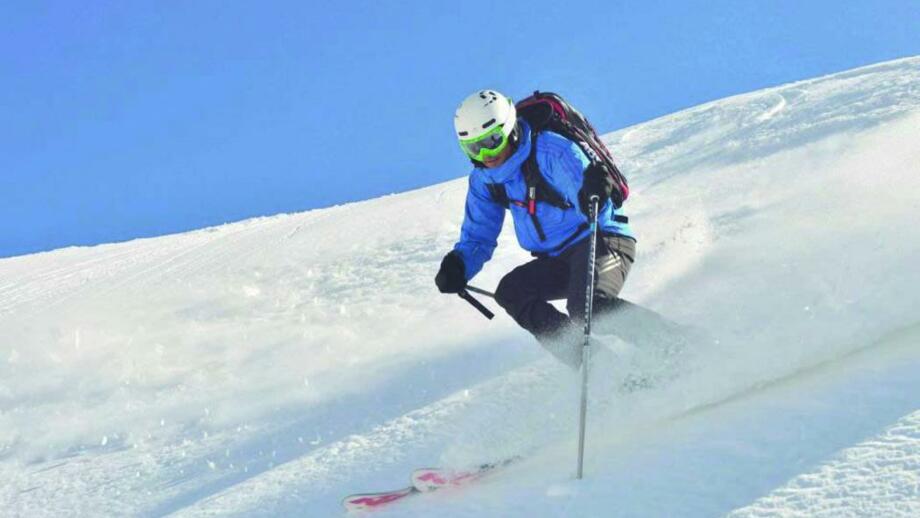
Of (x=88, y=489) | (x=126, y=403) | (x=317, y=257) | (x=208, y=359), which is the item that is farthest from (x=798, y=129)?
(x=88, y=489)

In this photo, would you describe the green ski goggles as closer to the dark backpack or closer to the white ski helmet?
the white ski helmet

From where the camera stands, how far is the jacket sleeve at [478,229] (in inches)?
251

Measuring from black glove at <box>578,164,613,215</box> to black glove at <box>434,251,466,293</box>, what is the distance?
38.4 inches

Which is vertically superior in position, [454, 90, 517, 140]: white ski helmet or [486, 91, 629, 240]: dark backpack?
[454, 90, 517, 140]: white ski helmet

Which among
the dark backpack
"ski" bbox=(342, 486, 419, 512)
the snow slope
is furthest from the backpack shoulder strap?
"ski" bbox=(342, 486, 419, 512)

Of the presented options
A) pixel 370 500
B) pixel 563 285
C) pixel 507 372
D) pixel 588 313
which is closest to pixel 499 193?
pixel 563 285

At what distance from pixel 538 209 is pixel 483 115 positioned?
639 mm

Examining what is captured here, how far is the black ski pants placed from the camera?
5.74 meters

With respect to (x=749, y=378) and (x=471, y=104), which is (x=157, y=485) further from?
(x=749, y=378)

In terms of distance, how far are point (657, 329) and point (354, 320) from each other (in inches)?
164

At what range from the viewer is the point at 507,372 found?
6.80 meters

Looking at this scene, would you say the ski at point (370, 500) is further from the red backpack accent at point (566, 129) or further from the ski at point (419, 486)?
the red backpack accent at point (566, 129)

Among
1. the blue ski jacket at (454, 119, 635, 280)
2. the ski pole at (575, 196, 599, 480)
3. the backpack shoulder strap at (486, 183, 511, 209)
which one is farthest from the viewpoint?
the backpack shoulder strap at (486, 183, 511, 209)

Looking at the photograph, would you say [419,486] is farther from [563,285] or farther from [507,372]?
[507,372]
